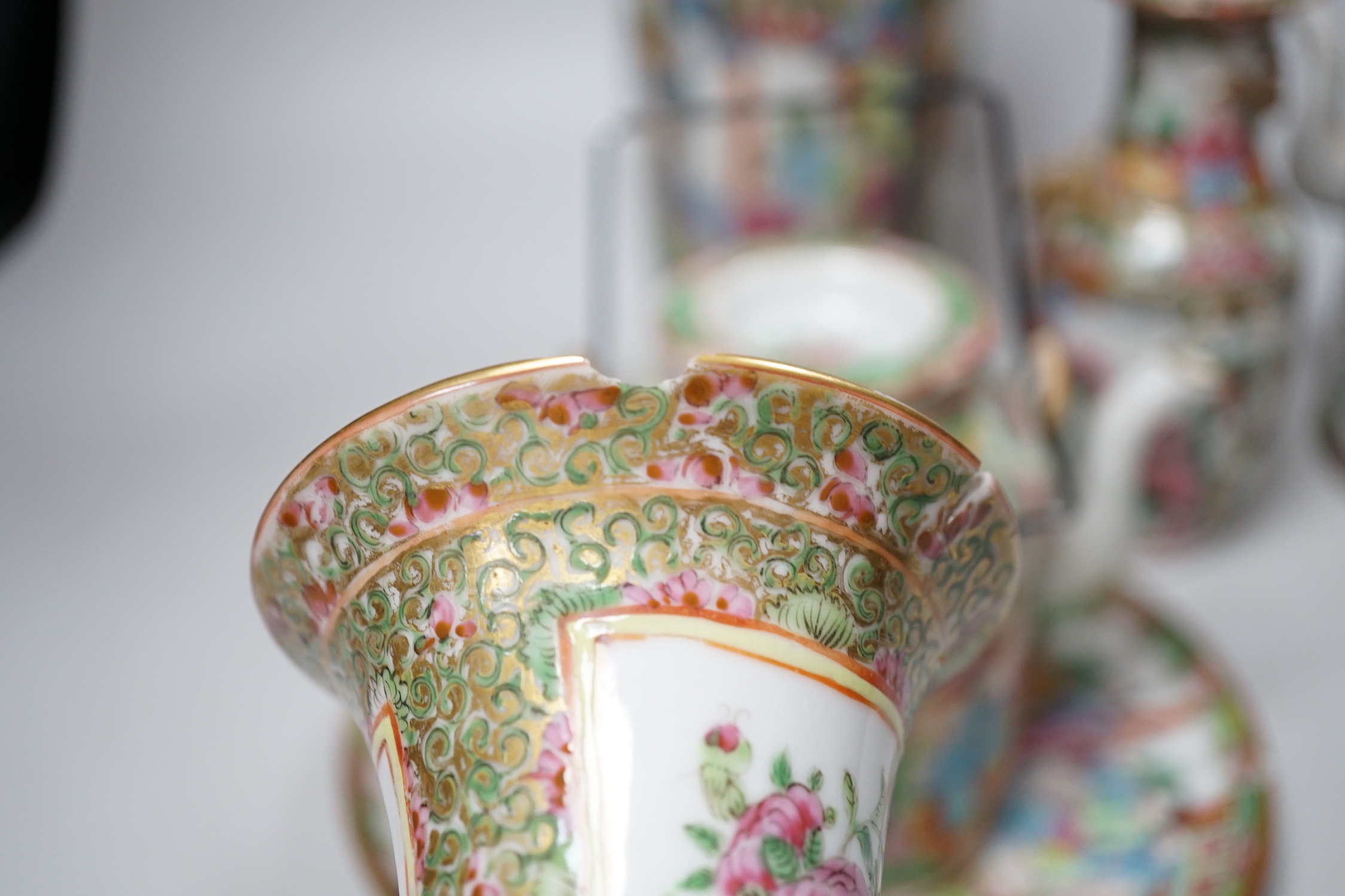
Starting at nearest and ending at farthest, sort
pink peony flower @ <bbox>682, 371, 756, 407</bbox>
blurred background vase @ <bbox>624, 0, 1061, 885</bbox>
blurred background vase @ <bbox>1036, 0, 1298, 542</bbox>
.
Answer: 1. pink peony flower @ <bbox>682, 371, 756, 407</bbox>
2. blurred background vase @ <bbox>624, 0, 1061, 885</bbox>
3. blurred background vase @ <bbox>1036, 0, 1298, 542</bbox>

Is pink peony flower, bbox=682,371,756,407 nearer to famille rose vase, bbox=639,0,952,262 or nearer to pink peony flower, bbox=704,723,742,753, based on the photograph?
pink peony flower, bbox=704,723,742,753

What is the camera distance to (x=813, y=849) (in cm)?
29

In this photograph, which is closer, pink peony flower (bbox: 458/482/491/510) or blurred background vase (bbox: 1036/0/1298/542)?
pink peony flower (bbox: 458/482/491/510)

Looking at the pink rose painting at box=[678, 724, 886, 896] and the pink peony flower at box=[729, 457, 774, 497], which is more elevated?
the pink peony flower at box=[729, 457, 774, 497]

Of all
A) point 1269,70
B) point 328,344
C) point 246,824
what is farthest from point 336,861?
point 1269,70

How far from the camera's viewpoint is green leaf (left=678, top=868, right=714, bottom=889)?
0.28 meters

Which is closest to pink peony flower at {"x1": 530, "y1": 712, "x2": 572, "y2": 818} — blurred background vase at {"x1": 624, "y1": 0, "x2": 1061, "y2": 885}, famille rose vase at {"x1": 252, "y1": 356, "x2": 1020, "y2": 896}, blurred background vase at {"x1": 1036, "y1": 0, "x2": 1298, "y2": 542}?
famille rose vase at {"x1": 252, "y1": 356, "x2": 1020, "y2": 896}

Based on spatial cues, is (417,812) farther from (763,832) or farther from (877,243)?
(877,243)

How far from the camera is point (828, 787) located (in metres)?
0.30

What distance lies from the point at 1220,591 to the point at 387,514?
52cm

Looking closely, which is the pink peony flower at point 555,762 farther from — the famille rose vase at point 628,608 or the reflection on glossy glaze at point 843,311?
the reflection on glossy glaze at point 843,311

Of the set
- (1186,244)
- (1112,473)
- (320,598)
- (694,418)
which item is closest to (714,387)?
(694,418)

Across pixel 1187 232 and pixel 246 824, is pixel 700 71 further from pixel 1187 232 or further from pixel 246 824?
pixel 246 824

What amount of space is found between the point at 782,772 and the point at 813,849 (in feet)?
0.06
